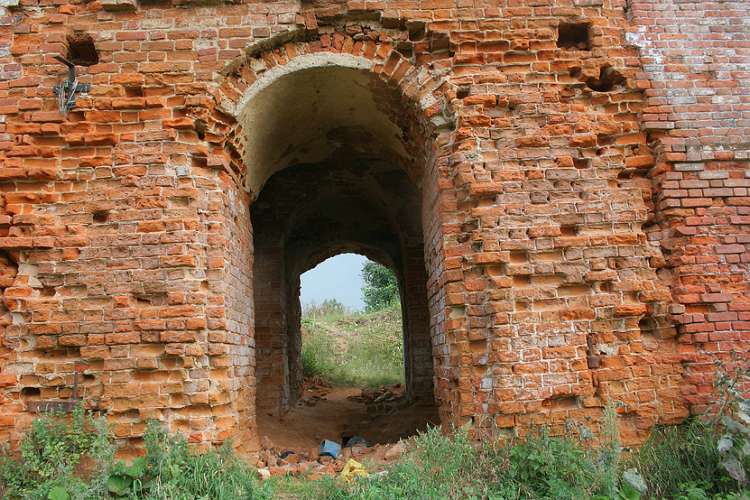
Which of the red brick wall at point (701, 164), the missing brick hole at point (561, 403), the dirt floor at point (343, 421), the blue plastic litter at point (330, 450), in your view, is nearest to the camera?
the missing brick hole at point (561, 403)

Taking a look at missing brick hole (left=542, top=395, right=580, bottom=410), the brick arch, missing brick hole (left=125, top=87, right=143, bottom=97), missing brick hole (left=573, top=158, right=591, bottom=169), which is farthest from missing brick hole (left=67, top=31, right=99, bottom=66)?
missing brick hole (left=542, top=395, right=580, bottom=410)

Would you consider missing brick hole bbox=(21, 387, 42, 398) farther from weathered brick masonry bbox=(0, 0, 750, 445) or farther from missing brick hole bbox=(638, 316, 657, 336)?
missing brick hole bbox=(638, 316, 657, 336)

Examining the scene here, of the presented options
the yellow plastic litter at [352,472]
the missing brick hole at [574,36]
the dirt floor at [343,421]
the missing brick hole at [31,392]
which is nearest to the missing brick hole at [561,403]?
the yellow plastic litter at [352,472]

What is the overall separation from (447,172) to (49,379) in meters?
3.60

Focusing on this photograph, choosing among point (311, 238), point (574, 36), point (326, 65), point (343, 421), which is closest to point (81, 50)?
point (326, 65)

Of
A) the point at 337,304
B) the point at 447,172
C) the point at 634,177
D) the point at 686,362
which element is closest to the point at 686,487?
the point at 686,362

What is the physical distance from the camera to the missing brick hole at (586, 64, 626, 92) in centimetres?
443

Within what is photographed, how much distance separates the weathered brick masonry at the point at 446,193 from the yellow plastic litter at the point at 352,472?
84 cm

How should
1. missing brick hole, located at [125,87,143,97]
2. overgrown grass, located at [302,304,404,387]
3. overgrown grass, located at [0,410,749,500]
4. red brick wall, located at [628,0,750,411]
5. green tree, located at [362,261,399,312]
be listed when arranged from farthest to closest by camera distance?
green tree, located at [362,261,399,312], overgrown grass, located at [302,304,404,387], missing brick hole, located at [125,87,143,97], red brick wall, located at [628,0,750,411], overgrown grass, located at [0,410,749,500]

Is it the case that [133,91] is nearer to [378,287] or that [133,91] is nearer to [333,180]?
[333,180]

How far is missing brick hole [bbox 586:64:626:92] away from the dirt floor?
14.1ft

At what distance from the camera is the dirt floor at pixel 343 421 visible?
22.3 ft

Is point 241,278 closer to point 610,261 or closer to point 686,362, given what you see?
point 610,261

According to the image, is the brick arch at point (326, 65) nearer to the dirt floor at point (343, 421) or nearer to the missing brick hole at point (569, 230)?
the missing brick hole at point (569, 230)
